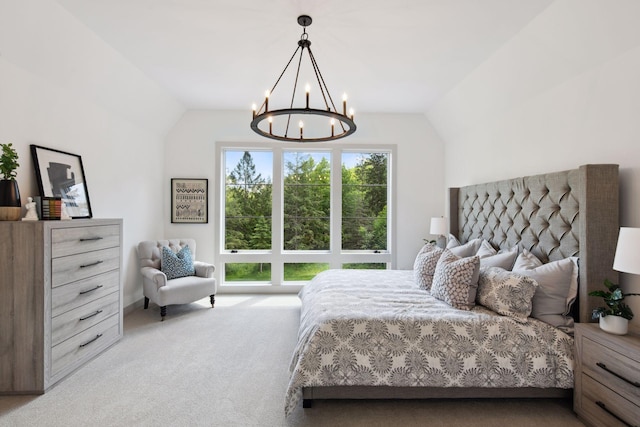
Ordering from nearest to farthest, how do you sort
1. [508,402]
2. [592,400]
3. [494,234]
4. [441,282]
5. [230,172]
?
[592,400]
[508,402]
[441,282]
[494,234]
[230,172]

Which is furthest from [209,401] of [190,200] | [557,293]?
[190,200]

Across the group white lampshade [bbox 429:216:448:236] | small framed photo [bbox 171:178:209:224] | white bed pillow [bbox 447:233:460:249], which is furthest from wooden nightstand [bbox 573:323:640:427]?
small framed photo [bbox 171:178:209:224]

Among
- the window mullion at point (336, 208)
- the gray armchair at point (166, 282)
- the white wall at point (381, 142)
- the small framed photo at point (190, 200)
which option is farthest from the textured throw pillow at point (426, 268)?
the small framed photo at point (190, 200)

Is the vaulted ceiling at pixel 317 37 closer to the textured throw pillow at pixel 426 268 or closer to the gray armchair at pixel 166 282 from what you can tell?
the textured throw pillow at pixel 426 268

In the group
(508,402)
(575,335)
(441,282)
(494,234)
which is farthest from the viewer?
(494,234)

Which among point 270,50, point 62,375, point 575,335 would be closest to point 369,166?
point 270,50

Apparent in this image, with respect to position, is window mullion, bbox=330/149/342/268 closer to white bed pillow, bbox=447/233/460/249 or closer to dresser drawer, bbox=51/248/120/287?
white bed pillow, bbox=447/233/460/249

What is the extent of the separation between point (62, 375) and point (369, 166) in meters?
4.34

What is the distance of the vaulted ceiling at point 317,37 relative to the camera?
2.26m

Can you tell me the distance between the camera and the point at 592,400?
5.98 feet

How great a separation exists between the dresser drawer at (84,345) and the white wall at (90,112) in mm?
1032

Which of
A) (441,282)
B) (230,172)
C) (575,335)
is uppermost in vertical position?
(230,172)

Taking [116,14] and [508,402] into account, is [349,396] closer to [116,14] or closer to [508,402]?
[508,402]

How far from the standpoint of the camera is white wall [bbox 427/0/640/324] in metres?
1.98
